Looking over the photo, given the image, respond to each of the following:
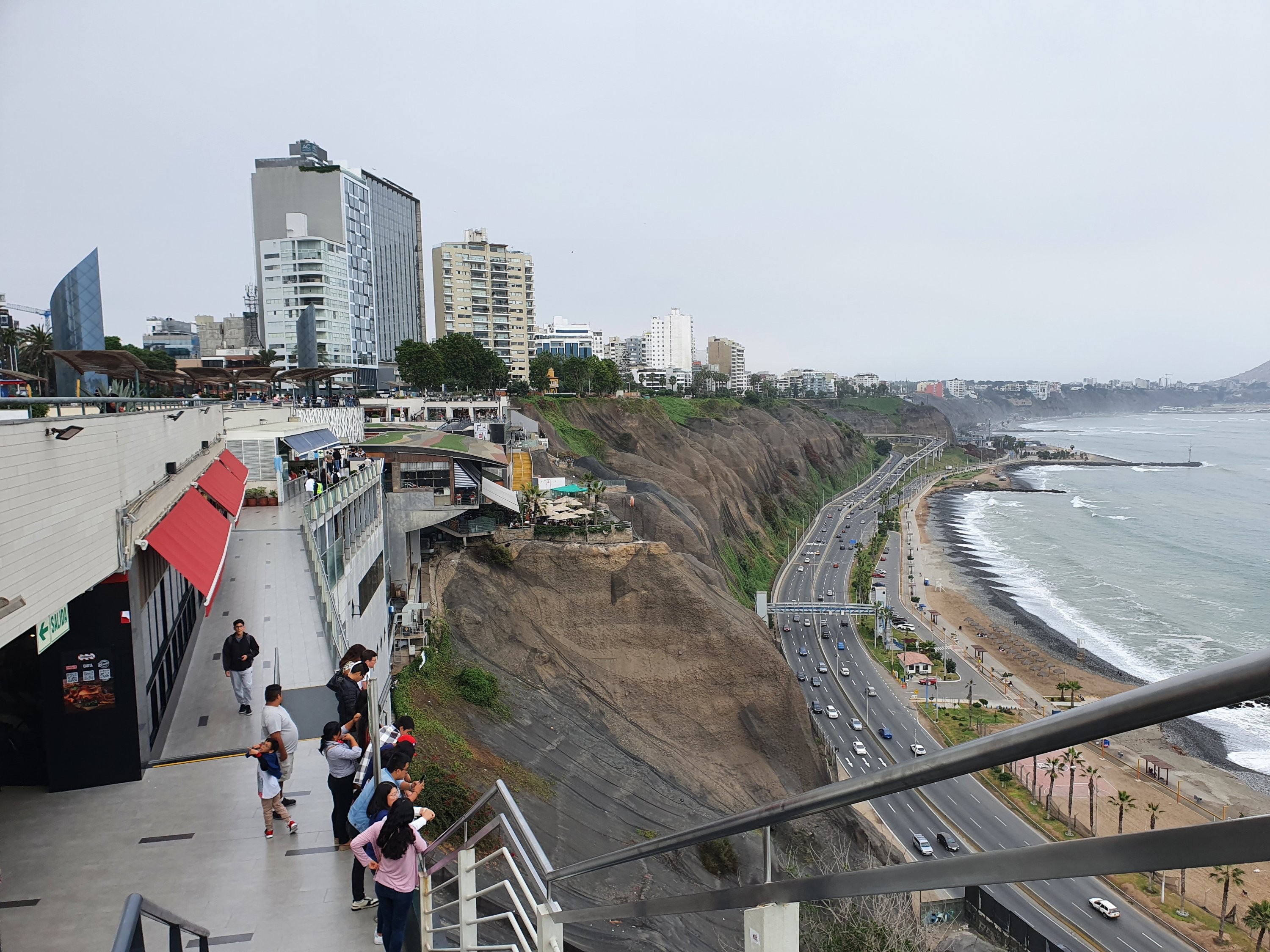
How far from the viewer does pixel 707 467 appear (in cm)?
6206

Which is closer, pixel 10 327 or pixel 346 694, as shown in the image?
pixel 346 694

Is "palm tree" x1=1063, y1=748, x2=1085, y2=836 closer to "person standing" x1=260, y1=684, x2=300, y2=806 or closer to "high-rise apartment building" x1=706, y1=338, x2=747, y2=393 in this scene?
"person standing" x1=260, y1=684, x2=300, y2=806

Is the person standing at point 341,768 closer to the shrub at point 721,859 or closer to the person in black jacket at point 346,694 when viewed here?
the person in black jacket at point 346,694

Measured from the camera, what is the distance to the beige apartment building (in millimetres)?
96688

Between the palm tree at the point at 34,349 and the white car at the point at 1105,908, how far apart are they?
37821 mm

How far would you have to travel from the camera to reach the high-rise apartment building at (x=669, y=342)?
6875 inches

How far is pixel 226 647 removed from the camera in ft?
29.2

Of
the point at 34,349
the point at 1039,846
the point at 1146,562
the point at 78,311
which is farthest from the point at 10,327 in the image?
the point at 1146,562

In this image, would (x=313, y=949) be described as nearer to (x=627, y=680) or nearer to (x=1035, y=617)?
(x=627, y=680)

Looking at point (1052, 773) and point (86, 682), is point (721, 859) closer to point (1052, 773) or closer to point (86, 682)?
point (1052, 773)

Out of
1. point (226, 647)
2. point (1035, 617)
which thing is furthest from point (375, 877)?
point (1035, 617)

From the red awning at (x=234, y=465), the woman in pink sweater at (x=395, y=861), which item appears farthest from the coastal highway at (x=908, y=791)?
the red awning at (x=234, y=465)

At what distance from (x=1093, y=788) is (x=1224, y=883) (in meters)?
5.79

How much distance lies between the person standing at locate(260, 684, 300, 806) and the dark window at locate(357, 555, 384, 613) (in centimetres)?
1028
